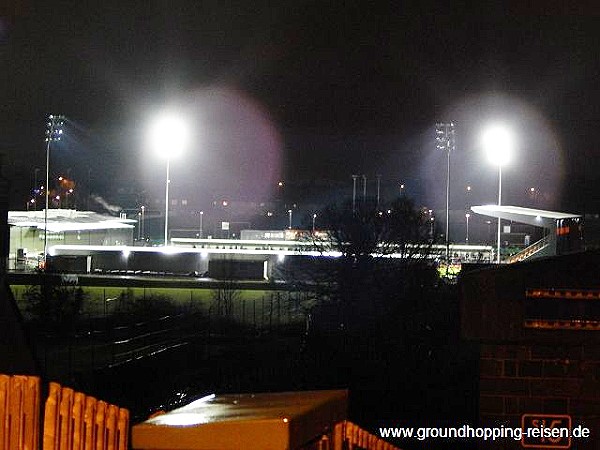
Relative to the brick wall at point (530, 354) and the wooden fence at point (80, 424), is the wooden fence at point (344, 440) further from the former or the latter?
the brick wall at point (530, 354)

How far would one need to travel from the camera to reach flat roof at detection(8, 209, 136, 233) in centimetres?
4971

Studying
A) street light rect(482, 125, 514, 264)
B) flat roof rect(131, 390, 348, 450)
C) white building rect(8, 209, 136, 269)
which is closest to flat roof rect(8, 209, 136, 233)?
white building rect(8, 209, 136, 269)

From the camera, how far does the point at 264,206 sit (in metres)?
91.2

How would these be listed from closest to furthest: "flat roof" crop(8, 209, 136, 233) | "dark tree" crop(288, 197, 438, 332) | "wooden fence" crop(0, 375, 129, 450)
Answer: "wooden fence" crop(0, 375, 129, 450) < "dark tree" crop(288, 197, 438, 332) < "flat roof" crop(8, 209, 136, 233)

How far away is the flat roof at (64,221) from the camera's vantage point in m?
49.7

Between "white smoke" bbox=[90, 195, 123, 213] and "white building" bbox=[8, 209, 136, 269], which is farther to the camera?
"white smoke" bbox=[90, 195, 123, 213]

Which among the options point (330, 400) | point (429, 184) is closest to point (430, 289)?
point (330, 400)

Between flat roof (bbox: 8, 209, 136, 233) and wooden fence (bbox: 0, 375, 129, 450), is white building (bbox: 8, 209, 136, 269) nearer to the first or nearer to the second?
flat roof (bbox: 8, 209, 136, 233)

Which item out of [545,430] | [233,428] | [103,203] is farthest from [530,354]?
[103,203]

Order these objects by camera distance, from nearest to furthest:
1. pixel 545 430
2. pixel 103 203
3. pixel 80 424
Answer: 1. pixel 80 424
2. pixel 545 430
3. pixel 103 203

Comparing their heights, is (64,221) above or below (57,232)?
above

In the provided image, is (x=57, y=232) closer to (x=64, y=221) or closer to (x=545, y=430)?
(x=64, y=221)

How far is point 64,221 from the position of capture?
5541 centimetres

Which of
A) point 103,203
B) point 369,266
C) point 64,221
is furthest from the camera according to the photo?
point 103,203
